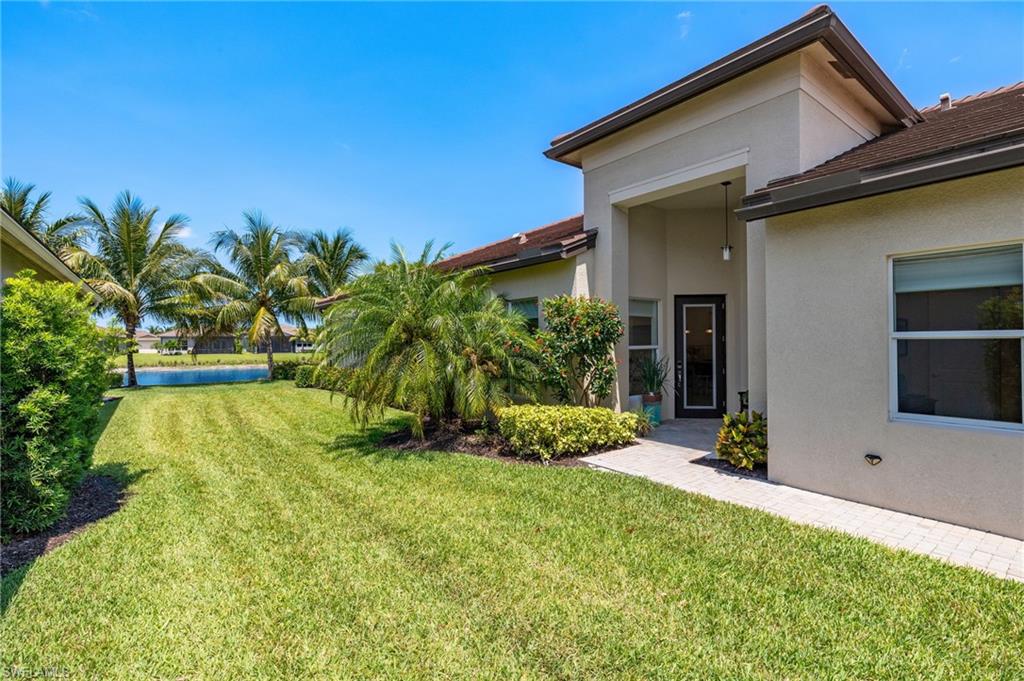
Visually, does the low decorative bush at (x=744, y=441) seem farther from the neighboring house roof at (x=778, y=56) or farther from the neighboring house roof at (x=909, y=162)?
the neighboring house roof at (x=778, y=56)

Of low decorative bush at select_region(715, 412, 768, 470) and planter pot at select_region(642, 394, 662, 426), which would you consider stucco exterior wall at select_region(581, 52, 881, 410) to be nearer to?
low decorative bush at select_region(715, 412, 768, 470)

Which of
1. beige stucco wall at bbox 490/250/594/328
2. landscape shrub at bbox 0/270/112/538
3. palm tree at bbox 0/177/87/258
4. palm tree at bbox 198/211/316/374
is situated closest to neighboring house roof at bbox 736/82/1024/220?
beige stucco wall at bbox 490/250/594/328

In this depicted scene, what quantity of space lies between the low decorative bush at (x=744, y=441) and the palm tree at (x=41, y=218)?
79.7 feet

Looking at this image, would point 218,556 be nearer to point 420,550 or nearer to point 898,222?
point 420,550

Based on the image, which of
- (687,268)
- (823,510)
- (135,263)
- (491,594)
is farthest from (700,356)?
(135,263)

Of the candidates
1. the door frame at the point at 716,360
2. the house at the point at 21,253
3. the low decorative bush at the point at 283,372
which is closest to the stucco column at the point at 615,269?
the door frame at the point at 716,360

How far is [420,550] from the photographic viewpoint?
444cm

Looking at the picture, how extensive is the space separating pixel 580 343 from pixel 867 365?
4407 millimetres

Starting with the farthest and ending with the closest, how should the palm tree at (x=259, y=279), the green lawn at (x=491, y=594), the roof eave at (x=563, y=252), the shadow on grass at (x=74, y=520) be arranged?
the palm tree at (x=259, y=279)
the roof eave at (x=563, y=252)
the shadow on grass at (x=74, y=520)
the green lawn at (x=491, y=594)

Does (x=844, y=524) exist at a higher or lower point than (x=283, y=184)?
A: lower

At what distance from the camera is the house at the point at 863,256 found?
4.74 m

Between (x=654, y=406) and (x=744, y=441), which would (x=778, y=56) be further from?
(x=654, y=406)

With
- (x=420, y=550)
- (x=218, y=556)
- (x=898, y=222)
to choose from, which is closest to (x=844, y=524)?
(x=898, y=222)

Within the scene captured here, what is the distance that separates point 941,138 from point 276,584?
8.63 meters
